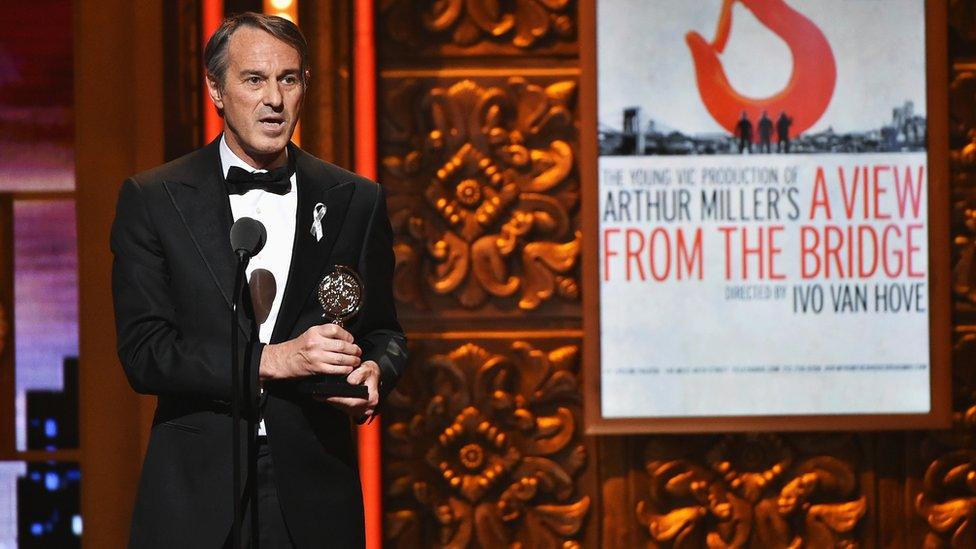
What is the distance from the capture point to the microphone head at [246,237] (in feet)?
5.19

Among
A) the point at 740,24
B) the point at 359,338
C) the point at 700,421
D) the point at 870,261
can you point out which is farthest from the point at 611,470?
the point at 359,338

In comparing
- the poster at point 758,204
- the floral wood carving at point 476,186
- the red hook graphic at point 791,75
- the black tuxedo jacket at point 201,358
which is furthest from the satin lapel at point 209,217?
the red hook graphic at point 791,75

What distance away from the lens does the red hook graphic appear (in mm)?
2955

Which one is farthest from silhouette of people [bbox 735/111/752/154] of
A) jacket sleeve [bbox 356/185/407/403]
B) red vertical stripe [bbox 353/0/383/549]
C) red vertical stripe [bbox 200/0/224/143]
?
jacket sleeve [bbox 356/185/407/403]

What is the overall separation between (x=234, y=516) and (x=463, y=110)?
158 cm

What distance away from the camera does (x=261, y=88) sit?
1712 millimetres

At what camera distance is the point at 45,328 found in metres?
3.02

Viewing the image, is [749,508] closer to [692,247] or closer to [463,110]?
[692,247]

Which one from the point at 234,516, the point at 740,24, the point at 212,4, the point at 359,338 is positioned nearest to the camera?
the point at 234,516

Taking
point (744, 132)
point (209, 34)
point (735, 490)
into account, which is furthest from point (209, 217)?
point (735, 490)

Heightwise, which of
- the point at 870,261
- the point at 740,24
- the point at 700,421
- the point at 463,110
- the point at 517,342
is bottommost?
the point at 700,421

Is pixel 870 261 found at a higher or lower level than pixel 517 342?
higher

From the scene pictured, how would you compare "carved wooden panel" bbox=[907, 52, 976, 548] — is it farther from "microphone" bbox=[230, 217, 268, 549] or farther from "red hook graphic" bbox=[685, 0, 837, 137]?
"microphone" bbox=[230, 217, 268, 549]

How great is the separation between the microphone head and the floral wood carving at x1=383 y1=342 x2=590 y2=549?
143cm
